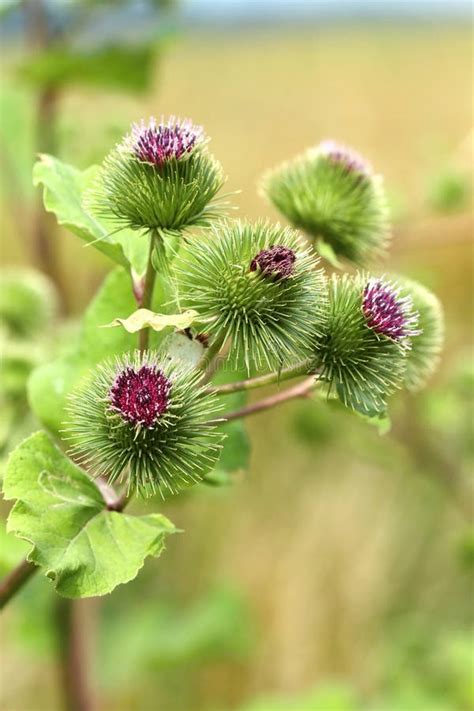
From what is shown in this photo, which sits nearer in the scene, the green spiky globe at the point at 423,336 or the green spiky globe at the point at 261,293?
the green spiky globe at the point at 261,293

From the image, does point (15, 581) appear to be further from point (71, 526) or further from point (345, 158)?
point (345, 158)

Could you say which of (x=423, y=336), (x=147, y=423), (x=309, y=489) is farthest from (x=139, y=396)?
(x=309, y=489)

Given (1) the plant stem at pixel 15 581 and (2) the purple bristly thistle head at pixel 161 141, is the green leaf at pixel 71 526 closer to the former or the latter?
(1) the plant stem at pixel 15 581

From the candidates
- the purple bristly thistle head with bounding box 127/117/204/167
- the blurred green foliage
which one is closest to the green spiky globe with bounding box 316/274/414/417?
the purple bristly thistle head with bounding box 127/117/204/167

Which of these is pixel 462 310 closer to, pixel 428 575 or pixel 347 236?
pixel 428 575

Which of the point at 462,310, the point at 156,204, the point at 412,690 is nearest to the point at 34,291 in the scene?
the point at 156,204

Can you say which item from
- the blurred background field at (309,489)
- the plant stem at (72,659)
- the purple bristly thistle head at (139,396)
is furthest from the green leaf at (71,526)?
the plant stem at (72,659)

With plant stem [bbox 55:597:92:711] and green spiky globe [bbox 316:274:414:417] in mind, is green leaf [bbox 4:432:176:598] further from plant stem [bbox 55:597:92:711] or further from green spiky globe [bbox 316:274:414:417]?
plant stem [bbox 55:597:92:711]
